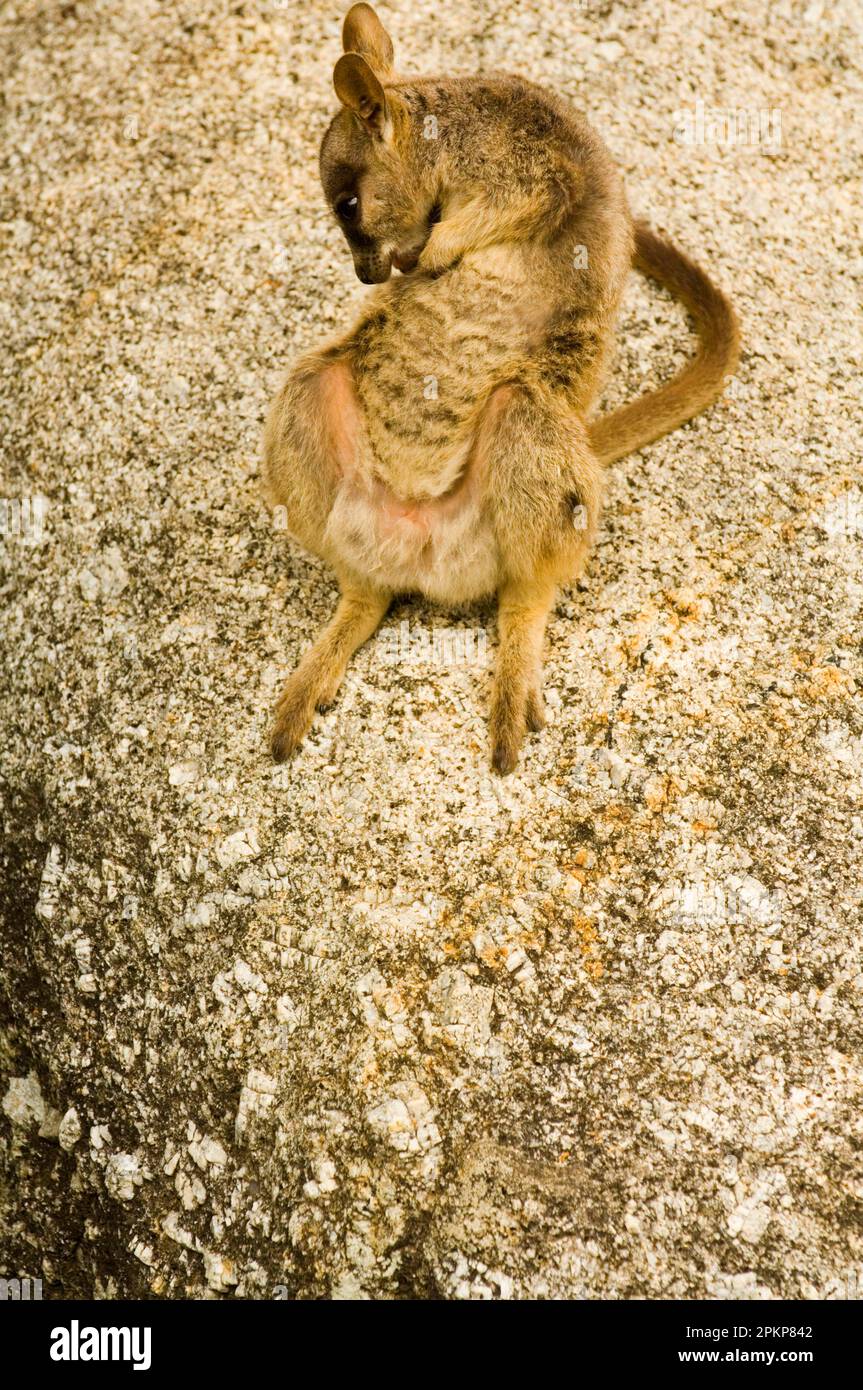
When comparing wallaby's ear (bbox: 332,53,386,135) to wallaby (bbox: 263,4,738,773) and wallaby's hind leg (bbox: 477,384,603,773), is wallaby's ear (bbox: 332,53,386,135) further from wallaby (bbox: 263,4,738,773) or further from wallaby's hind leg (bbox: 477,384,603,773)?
wallaby's hind leg (bbox: 477,384,603,773)

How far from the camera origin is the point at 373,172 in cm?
347

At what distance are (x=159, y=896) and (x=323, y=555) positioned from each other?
1219mm

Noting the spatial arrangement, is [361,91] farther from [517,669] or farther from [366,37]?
[517,669]

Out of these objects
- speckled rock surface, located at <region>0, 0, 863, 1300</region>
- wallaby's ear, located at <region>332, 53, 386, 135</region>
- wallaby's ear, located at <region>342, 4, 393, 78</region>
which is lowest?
speckled rock surface, located at <region>0, 0, 863, 1300</region>

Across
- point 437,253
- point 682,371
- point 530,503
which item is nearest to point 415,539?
point 530,503

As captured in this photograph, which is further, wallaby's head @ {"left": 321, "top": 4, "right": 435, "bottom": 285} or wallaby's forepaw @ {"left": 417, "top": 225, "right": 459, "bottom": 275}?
wallaby's forepaw @ {"left": 417, "top": 225, "right": 459, "bottom": 275}

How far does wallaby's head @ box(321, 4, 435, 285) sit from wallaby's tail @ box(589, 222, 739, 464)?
876mm

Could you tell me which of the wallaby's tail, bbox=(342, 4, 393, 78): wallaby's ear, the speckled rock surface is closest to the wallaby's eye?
bbox=(342, 4, 393, 78): wallaby's ear

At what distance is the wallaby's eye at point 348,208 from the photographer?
350 centimetres

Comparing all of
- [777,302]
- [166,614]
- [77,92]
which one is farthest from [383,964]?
[77,92]

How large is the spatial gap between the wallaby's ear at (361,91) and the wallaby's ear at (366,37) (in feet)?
0.88

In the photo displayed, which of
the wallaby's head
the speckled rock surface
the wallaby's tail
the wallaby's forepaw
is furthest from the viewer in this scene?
the wallaby's tail

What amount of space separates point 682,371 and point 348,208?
1.36m

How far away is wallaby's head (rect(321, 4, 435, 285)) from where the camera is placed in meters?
3.41
